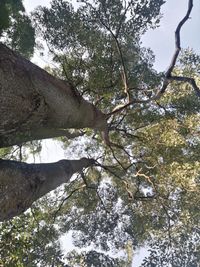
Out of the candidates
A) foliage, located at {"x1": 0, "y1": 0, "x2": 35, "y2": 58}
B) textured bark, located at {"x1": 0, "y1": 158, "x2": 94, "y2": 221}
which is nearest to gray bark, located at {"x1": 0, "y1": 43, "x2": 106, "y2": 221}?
textured bark, located at {"x1": 0, "y1": 158, "x2": 94, "y2": 221}

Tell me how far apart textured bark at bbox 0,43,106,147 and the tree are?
21 mm

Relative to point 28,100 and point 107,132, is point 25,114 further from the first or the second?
point 107,132

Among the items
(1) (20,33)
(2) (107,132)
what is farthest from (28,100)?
(1) (20,33)

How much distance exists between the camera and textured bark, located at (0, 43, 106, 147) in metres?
4.01

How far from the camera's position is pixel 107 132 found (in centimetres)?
877

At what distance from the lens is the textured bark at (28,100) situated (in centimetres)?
→ 401

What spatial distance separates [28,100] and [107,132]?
15.1 feet

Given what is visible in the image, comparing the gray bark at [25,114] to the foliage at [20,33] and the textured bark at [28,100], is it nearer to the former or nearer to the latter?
the textured bark at [28,100]

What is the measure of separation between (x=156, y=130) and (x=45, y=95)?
17.2 feet

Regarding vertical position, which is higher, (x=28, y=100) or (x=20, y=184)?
(x=28, y=100)

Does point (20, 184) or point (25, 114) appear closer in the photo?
point (25, 114)

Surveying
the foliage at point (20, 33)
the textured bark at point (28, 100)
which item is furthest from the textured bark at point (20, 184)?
the foliage at point (20, 33)

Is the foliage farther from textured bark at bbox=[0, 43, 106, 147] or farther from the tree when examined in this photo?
textured bark at bbox=[0, 43, 106, 147]

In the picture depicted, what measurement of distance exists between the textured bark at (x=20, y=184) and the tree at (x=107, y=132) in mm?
16
